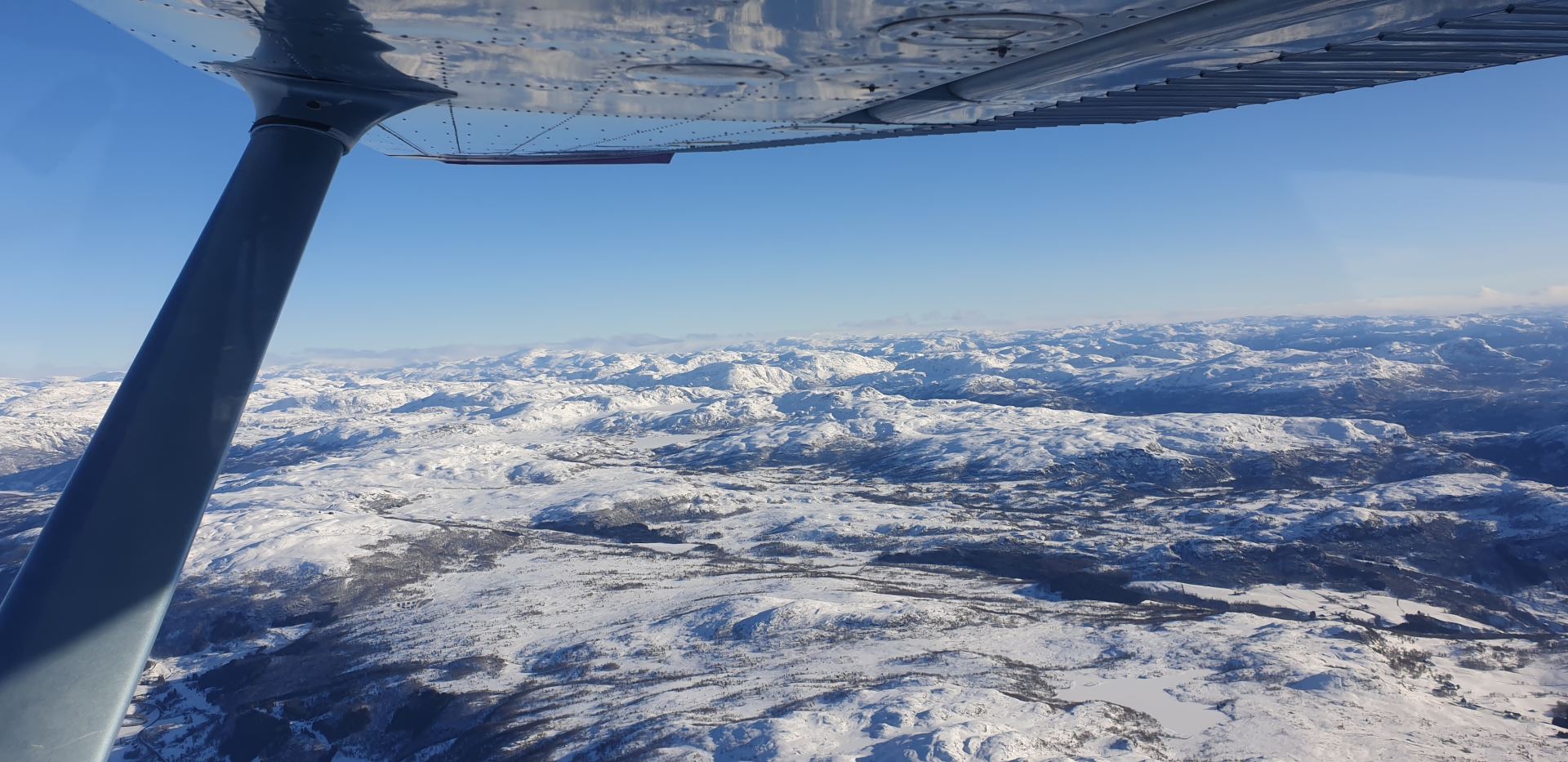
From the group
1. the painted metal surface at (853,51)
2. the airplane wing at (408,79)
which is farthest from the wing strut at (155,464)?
the painted metal surface at (853,51)

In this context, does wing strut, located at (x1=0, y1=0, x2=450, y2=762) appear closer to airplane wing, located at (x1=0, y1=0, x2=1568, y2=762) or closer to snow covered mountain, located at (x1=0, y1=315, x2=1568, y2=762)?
airplane wing, located at (x1=0, y1=0, x2=1568, y2=762)

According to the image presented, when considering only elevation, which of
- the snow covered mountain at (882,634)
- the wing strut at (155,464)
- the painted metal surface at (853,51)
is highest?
the painted metal surface at (853,51)

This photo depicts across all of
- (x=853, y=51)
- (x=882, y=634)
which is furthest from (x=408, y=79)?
(x=882, y=634)

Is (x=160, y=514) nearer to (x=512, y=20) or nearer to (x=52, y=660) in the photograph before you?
(x=52, y=660)

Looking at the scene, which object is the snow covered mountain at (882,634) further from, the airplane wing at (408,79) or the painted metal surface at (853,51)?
the airplane wing at (408,79)

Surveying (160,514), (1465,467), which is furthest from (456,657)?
(1465,467)

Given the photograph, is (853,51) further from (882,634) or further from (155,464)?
(882,634)

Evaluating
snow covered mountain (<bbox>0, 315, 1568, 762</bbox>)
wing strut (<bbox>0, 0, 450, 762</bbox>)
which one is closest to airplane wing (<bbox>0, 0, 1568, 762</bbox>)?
wing strut (<bbox>0, 0, 450, 762</bbox>)
